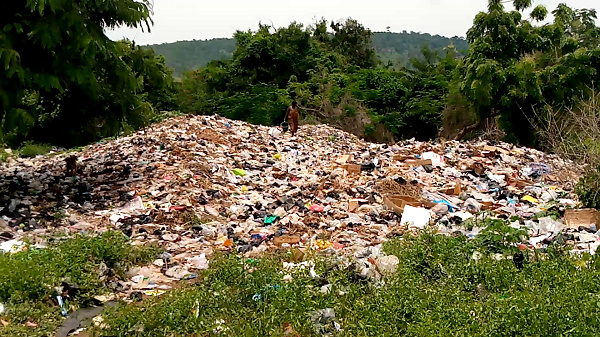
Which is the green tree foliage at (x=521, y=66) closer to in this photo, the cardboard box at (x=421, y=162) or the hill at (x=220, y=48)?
the cardboard box at (x=421, y=162)

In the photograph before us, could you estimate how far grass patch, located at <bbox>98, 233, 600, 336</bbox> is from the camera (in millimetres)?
3580

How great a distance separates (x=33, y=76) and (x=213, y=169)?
3.30 metres

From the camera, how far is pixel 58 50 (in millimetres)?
6414

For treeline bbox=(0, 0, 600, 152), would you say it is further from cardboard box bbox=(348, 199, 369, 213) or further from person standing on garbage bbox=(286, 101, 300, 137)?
cardboard box bbox=(348, 199, 369, 213)

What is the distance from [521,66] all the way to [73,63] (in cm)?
1106

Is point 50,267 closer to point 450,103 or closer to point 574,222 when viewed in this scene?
point 574,222

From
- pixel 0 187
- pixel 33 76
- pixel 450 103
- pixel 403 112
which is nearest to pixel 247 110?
pixel 403 112

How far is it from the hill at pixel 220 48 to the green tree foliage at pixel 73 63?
47.3m

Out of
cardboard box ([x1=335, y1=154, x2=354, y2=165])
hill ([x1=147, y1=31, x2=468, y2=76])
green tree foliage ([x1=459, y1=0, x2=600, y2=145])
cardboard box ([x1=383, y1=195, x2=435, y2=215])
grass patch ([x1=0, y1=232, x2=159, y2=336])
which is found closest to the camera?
grass patch ([x1=0, y1=232, x2=159, y2=336])

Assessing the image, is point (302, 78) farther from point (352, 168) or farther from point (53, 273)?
point (53, 273)

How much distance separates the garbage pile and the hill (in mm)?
44727

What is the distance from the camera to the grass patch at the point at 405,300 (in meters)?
3.58

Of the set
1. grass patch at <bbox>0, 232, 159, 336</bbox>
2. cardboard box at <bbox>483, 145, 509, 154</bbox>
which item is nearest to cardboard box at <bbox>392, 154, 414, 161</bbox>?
cardboard box at <bbox>483, 145, 509, 154</bbox>

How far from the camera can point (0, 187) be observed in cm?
774
